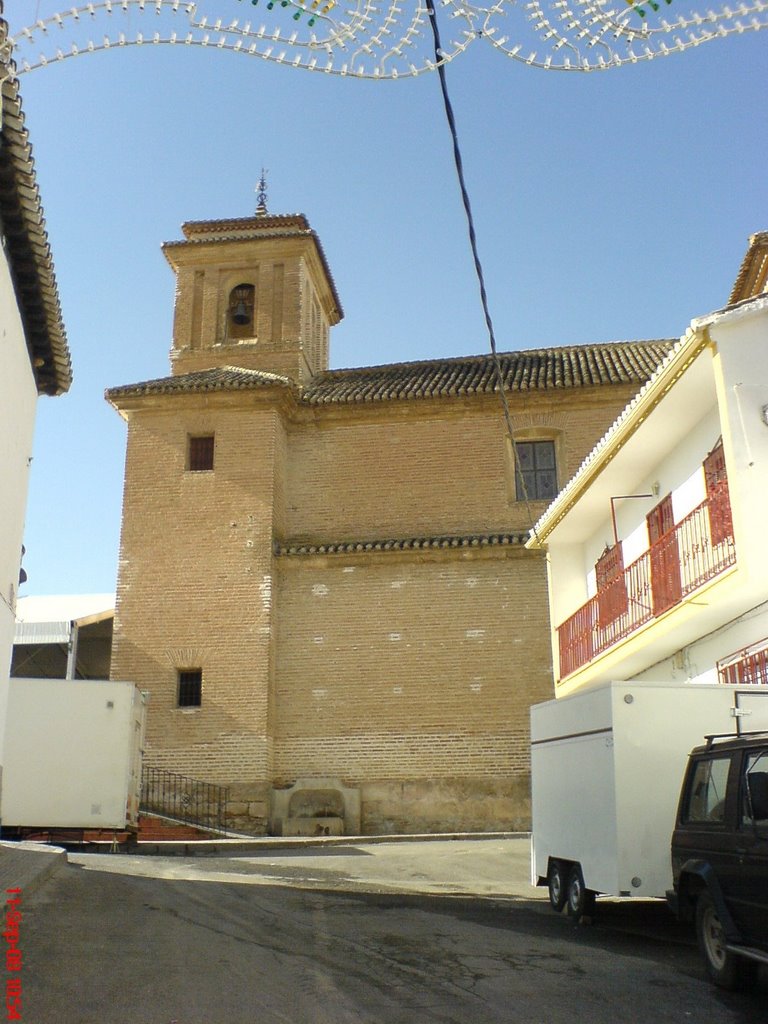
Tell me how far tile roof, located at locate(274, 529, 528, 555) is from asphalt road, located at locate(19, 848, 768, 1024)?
11.6 m

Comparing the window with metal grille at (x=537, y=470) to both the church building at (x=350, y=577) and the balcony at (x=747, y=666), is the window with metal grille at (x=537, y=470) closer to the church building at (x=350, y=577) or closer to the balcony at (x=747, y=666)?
the church building at (x=350, y=577)

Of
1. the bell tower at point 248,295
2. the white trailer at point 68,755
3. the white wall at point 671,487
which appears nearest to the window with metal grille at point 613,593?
the white wall at point 671,487

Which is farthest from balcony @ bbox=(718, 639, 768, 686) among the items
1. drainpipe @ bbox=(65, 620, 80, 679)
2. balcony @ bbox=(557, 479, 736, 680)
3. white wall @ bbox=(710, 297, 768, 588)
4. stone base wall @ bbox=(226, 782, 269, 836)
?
drainpipe @ bbox=(65, 620, 80, 679)

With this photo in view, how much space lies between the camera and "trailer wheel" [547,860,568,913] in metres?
10.2

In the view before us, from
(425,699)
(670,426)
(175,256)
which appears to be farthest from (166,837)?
(175,256)

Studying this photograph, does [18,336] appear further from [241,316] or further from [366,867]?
[241,316]

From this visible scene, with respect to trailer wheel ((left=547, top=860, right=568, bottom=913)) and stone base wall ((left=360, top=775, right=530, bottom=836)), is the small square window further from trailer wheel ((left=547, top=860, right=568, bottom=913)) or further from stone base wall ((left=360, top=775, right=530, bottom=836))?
trailer wheel ((left=547, top=860, right=568, bottom=913))

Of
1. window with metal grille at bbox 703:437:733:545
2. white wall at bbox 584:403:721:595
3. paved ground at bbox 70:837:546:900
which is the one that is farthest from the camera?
white wall at bbox 584:403:721:595

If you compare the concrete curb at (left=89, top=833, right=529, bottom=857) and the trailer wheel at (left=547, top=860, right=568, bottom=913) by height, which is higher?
the concrete curb at (left=89, top=833, right=529, bottom=857)

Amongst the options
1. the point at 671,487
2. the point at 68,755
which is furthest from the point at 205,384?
the point at 671,487

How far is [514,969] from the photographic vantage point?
7207 mm

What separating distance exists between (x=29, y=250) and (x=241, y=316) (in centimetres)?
1626

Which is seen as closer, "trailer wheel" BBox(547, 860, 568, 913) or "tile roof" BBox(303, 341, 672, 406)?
"trailer wheel" BBox(547, 860, 568, 913)

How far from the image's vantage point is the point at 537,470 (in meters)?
24.2
